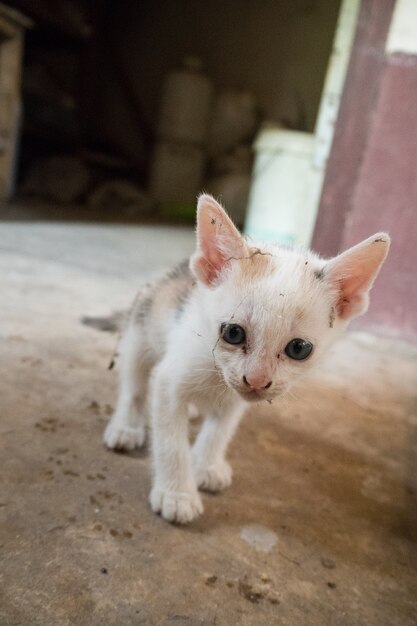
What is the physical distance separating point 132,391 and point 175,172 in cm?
649

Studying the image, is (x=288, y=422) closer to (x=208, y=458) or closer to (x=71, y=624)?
(x=208, y=458)

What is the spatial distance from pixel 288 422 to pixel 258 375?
2.67 ft

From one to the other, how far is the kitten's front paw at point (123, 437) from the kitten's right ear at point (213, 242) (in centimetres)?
47

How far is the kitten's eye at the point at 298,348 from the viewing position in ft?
3.56

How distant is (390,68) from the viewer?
274cm

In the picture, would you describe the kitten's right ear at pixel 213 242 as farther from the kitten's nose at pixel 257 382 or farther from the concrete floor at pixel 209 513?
the concrete floor at pixel 209 513

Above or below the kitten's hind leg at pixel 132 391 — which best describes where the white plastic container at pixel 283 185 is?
above

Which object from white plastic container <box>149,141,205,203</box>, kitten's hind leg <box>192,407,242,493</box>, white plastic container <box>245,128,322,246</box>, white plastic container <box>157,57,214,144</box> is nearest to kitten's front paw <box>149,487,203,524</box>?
kitten's hind leg <box>192,407,242,493</box>

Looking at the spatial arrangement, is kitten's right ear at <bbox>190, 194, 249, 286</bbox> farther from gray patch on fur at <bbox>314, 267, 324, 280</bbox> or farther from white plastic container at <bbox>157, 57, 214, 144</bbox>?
white plastic container at <bbox>157, 57, 214, 144</bbox>

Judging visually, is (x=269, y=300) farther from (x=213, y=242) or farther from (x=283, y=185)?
(x=283, y=185)

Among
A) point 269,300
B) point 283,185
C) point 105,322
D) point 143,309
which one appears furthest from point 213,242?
point 283,185

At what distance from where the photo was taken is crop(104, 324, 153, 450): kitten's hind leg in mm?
1474

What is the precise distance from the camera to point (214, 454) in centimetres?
139

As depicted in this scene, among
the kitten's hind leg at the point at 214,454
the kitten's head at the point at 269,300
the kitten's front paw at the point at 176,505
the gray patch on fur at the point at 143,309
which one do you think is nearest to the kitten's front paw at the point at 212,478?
the kitten's hind leg at the point at 214,454
